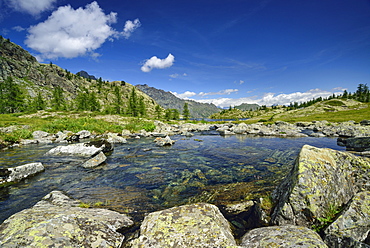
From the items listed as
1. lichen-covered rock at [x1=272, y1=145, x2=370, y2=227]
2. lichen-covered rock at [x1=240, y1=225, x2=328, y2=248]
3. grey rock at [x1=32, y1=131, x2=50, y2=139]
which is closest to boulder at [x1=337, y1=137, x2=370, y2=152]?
lichen-covered rock at [x1=272, y1=145, x2=370, y2=227]

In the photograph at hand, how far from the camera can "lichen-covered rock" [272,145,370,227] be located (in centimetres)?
496

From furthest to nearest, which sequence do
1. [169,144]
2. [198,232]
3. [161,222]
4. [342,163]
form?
[169,144], [342,163], [161,222], [198,232]

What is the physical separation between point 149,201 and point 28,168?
9.71 m

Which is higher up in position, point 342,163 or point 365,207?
point 342,163

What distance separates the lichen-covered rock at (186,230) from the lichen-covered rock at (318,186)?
2240mm

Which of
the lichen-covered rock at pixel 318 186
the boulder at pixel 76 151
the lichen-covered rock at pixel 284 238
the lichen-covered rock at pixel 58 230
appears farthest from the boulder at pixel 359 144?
the boulder at pixel 76 151

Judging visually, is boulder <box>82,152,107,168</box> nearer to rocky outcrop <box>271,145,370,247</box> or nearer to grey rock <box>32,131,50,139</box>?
rocky outcrop <box>271,145,370,247</box>

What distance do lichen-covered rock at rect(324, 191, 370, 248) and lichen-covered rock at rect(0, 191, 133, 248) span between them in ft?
20.3

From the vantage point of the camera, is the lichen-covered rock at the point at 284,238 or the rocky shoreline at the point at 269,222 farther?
the rocky shoreline at the point at 269,222

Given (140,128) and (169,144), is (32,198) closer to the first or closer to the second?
(169,144)

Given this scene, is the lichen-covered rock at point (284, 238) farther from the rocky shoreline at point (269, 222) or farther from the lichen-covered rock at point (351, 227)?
the lichen-covered rock at point (351, 227)

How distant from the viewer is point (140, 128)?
137ft

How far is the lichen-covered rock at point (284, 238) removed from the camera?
3.80 m

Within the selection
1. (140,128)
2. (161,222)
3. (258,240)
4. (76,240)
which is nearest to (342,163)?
(258,240)
